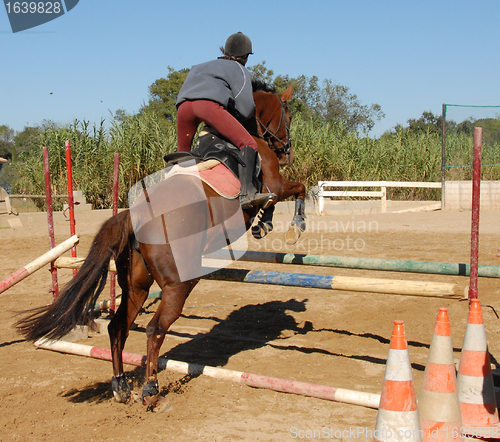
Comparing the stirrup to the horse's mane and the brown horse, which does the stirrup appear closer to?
the brown horse

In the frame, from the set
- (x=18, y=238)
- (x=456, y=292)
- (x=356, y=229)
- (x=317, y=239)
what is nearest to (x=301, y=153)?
(x=356, y=229)

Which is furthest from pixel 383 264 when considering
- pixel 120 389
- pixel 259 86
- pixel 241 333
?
pixel 259 86

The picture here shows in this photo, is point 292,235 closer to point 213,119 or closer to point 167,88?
point 213,119

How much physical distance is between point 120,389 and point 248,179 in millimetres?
1780

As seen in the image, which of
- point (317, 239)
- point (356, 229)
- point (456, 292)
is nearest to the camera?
point (456, 292)

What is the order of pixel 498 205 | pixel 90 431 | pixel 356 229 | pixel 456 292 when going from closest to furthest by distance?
pixel 90 431 → pixel 456 292 → pixel 356 229 → pixel 498 205

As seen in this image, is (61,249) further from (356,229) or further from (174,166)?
(356,229)

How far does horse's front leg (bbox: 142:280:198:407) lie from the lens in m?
2.95

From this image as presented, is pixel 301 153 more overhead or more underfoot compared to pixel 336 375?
more overhead

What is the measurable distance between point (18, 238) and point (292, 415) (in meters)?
9.55

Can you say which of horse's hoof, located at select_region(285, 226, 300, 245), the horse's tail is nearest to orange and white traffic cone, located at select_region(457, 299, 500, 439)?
horse's hoof, located at select_region(285, 226, 300, 245)

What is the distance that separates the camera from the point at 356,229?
11.4m

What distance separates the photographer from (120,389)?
10.2 feet

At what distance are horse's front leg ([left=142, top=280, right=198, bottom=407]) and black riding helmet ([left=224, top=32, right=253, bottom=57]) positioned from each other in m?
1.96
